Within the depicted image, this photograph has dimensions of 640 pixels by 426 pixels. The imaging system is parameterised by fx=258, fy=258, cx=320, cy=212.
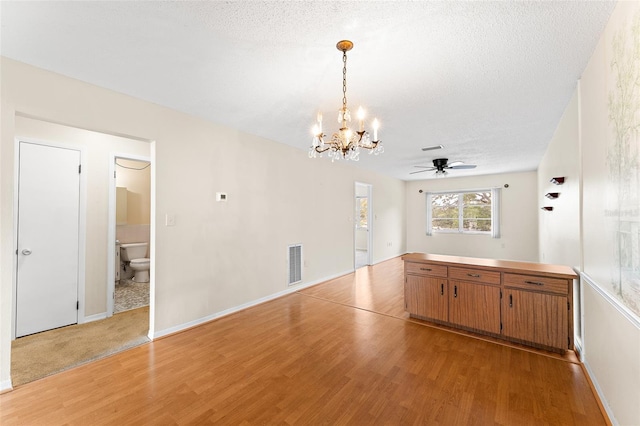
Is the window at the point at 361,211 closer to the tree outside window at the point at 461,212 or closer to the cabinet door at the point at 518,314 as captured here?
the tree outside window at the point at 461,212

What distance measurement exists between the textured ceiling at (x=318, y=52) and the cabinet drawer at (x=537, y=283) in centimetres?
182

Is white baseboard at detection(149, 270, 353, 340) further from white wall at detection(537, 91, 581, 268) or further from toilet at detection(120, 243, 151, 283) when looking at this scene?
white wall at detection(537, 91, 581, 268)

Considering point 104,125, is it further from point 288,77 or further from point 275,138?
point 275,138

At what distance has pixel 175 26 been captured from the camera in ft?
5.43

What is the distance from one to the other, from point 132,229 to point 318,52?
5.49 metres

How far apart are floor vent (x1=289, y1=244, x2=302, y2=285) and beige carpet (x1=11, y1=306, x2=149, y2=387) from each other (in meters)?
2.10

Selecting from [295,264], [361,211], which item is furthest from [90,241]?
[361,211]

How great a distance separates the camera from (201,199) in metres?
3.22

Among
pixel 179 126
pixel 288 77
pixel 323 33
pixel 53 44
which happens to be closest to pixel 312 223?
pixel 179 126

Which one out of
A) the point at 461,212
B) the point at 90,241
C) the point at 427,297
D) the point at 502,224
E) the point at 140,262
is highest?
the point at 461,212

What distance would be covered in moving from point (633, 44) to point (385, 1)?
1.26 meters

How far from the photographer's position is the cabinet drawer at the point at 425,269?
10.1 ft

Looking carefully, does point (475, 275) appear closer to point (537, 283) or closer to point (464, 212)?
point (537, 283)

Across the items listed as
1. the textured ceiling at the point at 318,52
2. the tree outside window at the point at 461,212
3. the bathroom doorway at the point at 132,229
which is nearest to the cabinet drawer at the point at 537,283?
the textured ceiling at the point at 318,52
